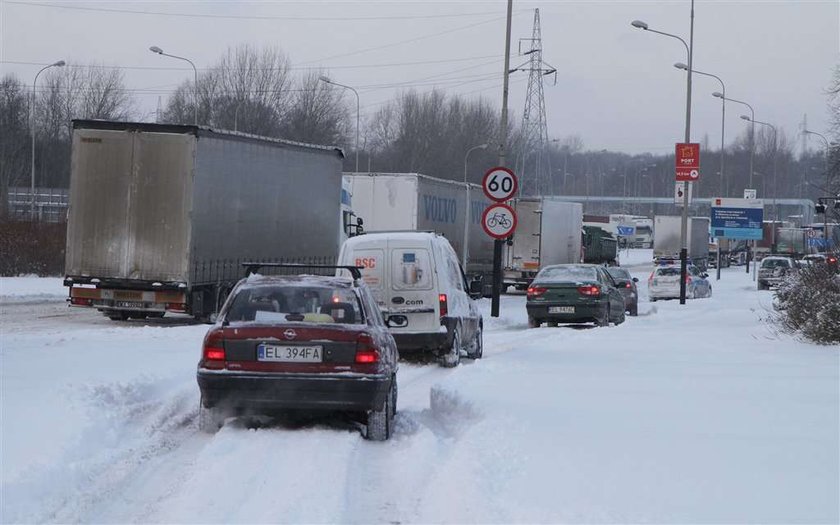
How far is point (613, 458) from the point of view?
7.93 meters

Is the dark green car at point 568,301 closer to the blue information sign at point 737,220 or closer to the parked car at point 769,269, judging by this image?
the parked car at point 769,269

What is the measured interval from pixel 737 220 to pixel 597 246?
29.2ft

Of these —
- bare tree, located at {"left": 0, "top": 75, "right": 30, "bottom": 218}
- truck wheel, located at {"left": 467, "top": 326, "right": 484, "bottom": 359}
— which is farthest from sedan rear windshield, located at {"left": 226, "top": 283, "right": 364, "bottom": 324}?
bare tree, located at {"left": 0, "top": 75, "right": 30, "bottom": 218}

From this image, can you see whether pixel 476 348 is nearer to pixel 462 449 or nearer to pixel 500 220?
pixel 500 220

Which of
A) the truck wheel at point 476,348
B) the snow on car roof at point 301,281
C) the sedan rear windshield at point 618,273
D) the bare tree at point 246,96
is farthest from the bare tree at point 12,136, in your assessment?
the snow on car roof at point 301,281

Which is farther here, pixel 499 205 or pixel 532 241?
pixel 532 241

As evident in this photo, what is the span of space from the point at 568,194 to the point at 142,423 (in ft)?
538

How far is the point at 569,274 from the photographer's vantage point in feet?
81.0

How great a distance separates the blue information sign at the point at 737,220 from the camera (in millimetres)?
60344

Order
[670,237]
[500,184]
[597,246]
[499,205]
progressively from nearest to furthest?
[500,184] < [499,205] < [597,246] < [670,237]

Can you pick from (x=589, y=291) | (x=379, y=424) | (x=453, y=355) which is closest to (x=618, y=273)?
(x=589, y=291)

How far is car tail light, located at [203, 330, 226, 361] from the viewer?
935 centimetres

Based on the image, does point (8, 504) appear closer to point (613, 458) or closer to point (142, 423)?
point (142, 423)

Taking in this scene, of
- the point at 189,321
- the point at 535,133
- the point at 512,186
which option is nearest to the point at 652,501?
the point at 512,186
